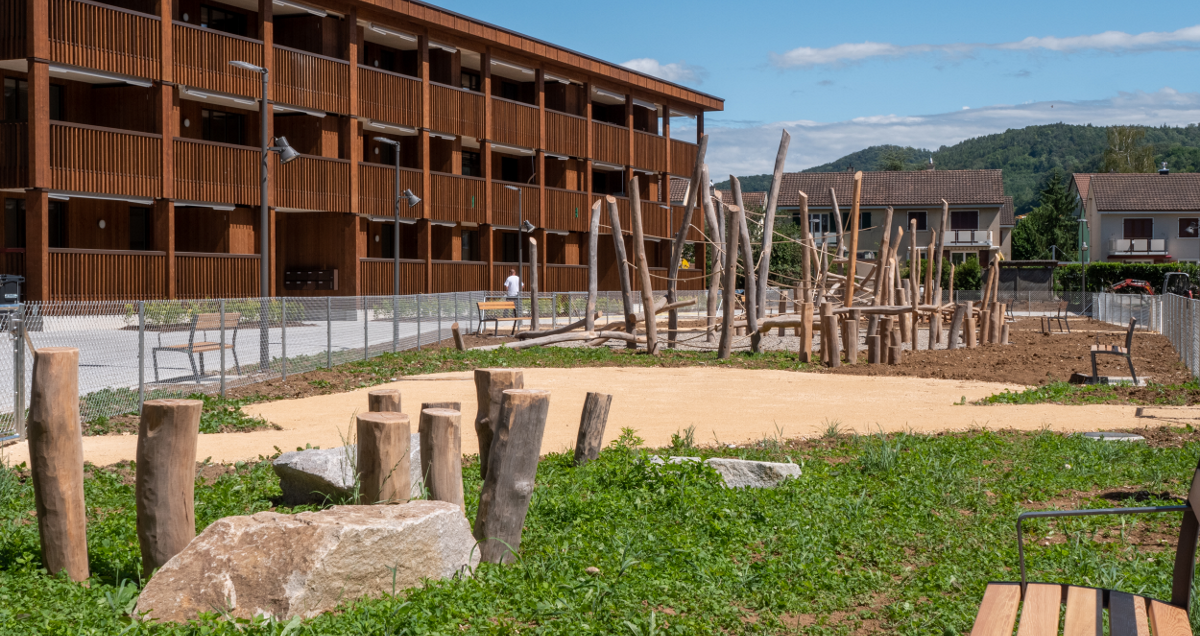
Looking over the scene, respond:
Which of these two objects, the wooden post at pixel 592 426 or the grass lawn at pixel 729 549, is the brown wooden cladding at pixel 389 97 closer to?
the grass lawn at pixel 729 549

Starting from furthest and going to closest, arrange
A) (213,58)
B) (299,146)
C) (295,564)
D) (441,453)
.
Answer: (299,146), (213,58), (441,453), (295,564)

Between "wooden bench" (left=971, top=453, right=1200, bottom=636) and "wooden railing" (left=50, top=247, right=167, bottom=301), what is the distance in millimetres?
27605

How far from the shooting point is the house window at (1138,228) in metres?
75.9

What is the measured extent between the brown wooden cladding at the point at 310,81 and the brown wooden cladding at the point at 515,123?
7.66m

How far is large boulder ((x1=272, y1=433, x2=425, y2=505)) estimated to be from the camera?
22.1ft

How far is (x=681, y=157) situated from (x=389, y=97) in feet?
63.2

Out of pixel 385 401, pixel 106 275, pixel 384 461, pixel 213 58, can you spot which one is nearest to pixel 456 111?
pixel 213 58

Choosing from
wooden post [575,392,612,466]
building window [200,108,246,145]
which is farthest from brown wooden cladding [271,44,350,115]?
wooden post [575,392,612,466]

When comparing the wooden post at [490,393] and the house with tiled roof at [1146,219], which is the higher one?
the house with tiled roof at [1146,219]

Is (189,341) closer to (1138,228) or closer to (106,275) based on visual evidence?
(106,275)

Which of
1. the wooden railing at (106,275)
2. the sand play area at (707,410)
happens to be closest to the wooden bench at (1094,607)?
the sand play area at (707,410)

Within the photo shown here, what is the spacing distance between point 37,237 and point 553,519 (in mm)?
24399

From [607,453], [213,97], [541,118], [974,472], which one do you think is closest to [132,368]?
[607,453]

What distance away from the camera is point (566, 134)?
45.6 meters
